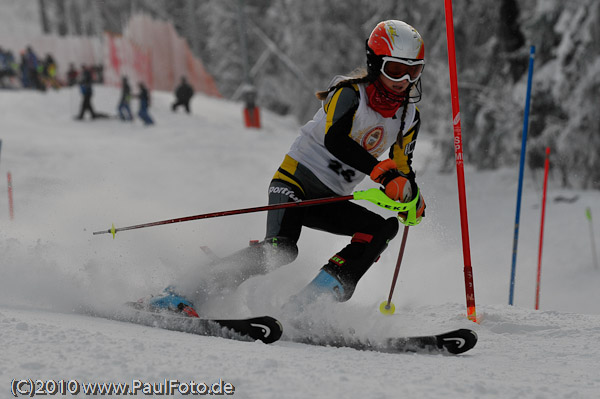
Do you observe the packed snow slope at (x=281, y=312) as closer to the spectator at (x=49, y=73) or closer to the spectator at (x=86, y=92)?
the spectator at (x=86, y=92)

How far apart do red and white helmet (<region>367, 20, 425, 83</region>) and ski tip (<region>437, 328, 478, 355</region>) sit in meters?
1.38

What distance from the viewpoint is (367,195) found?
3.45m

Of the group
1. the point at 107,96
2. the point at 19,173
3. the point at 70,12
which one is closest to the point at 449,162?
the point at 19,173

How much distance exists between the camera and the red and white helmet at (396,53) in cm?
351

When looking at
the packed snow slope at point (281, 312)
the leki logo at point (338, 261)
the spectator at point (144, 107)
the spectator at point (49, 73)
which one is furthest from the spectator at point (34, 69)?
the leki logo at point (338, 261)

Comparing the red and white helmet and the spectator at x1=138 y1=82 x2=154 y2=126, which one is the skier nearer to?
the red and white helmet

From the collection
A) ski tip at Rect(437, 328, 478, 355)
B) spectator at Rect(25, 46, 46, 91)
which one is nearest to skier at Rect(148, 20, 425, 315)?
ski tip at Rect(437, 328, 478, 355)

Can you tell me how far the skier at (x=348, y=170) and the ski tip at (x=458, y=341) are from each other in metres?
0.60

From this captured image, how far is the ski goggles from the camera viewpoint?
11.5ft

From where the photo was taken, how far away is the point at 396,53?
3.50 meters

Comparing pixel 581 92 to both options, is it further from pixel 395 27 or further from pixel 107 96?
pixel 107 96

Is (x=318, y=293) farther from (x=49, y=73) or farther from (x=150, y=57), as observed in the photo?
(x=150, y=57)

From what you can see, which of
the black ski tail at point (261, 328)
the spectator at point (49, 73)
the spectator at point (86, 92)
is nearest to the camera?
the black ski tail at point (261, 328)

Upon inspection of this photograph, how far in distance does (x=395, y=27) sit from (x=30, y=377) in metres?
2.55
